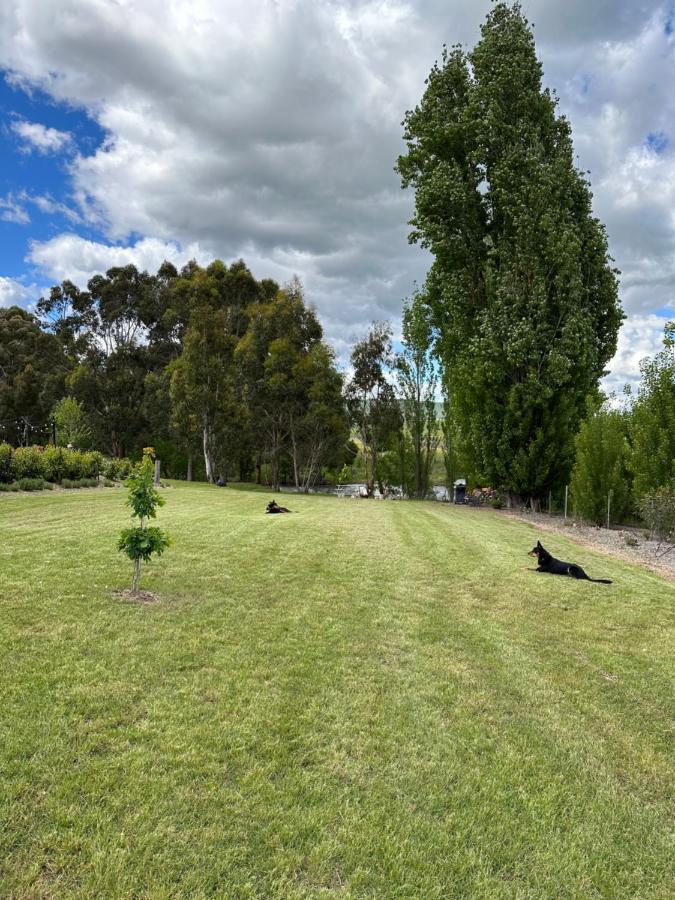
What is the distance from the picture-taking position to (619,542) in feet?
41.4

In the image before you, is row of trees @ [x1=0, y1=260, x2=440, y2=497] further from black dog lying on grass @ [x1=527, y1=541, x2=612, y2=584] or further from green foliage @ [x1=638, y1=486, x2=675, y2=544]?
black dog lying on grass @ [x1=527, y1=541, x2=612, y2=584]

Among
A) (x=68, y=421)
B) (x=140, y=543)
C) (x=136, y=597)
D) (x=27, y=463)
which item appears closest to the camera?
(x=136, y=597)

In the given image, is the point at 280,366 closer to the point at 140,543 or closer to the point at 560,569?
the point at 560,569

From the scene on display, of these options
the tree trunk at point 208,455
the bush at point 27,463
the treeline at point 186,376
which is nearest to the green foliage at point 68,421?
the treeline at point 186,376

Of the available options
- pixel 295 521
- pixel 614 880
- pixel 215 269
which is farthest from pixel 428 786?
pixel 215 269

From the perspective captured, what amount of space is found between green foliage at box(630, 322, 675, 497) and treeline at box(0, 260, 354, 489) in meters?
16.6

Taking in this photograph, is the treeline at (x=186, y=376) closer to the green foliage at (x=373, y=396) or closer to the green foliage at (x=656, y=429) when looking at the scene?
the green foliage at (x=373, y=396)

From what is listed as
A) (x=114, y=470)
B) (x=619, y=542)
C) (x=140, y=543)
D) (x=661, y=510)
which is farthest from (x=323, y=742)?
(x=114, y=470)

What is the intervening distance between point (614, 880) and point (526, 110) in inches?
914

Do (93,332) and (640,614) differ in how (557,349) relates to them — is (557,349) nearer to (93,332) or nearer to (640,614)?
(640,614)

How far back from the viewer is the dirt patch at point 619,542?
991cm

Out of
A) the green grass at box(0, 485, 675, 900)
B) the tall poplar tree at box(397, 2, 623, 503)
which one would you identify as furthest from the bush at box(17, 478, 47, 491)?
the tall poplar tree at box(397, 2, 623, 503)

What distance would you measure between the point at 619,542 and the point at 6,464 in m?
16.8

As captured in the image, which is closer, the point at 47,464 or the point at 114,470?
the point at 47,464
